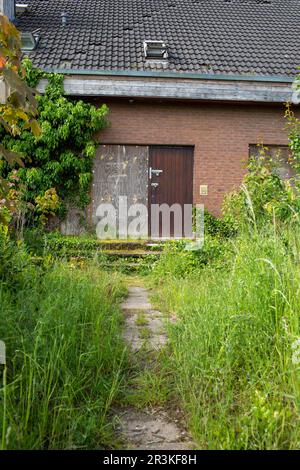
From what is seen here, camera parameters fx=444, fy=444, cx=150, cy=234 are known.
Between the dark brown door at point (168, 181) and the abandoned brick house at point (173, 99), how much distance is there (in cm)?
2

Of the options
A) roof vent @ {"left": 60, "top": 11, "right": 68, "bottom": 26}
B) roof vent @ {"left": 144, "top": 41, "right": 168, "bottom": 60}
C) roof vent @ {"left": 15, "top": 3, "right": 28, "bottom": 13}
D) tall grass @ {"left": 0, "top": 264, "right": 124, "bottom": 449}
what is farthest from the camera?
roof vent @ {"left": 15, "top": 3, "right": 28, "bottom": 13}

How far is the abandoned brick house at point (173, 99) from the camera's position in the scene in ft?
29.8

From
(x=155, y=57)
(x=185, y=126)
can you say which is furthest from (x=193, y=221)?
(x=155, y=57)

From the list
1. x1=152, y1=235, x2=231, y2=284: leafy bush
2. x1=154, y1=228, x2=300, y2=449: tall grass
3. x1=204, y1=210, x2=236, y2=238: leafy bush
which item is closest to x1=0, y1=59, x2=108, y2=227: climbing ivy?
x1=204, y1=210, x2=236, y2=238: leafy bush

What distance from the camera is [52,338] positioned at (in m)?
2.71

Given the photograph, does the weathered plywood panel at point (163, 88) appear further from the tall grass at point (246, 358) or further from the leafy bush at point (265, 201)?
the tall grass at point (246, 358)

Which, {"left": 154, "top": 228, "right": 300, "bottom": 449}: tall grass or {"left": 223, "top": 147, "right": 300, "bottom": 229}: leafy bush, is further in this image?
{"left": 223, "top": 147, "right": 300, "bottom": 229}: leafy bush

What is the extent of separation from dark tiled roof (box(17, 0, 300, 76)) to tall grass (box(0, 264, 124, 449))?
7.04 meters

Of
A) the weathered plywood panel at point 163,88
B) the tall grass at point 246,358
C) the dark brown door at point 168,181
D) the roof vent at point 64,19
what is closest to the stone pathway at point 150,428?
the tall grass at point 246,358

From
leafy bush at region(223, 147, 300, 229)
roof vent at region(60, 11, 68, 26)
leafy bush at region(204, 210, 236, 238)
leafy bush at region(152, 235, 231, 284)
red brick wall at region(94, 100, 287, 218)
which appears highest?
roof vent at region(60, 11, 68, 26)

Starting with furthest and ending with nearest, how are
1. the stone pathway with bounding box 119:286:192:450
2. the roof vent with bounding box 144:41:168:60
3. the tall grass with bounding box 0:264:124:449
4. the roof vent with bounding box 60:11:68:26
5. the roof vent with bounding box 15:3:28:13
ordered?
the roof vent with bounding box 15:3:28:13, the roof vent with bounding box 60:11:68:26, the roof vent with bounding box 144:41:168:60, the stone pathway with bounding box 119:286:192:450, the tall grass with bounding box 0:264:124:449

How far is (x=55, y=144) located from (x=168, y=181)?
2545 millimetres

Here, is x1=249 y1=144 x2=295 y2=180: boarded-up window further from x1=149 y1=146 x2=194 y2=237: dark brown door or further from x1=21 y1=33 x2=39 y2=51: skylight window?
x1=21 y1=33 x2=39 y2=51: skylight window

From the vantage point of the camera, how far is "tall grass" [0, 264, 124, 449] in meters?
2.12
